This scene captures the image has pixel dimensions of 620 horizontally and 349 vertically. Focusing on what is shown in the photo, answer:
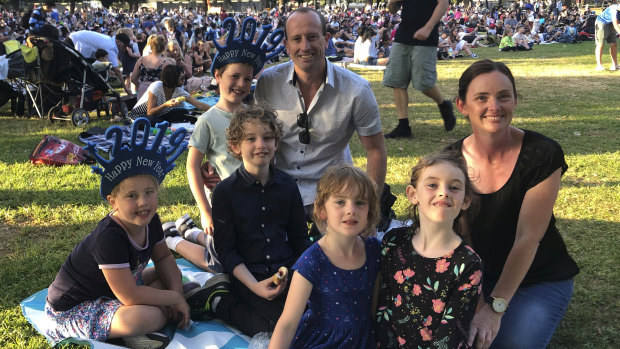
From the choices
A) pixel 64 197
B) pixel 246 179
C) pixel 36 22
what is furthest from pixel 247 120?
pixel 36 22

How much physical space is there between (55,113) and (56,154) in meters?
2.62

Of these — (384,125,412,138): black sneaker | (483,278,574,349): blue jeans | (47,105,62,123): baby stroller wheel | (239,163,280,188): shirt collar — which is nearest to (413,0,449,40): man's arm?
(384,125,412,138): black sneaker

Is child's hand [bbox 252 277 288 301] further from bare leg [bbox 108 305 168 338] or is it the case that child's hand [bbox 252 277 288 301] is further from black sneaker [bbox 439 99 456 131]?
black sneaker [bbox 439 99 456 131]

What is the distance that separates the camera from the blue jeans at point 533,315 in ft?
8.70

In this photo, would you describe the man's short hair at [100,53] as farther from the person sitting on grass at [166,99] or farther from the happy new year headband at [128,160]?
the happy new year headband at [128,160]

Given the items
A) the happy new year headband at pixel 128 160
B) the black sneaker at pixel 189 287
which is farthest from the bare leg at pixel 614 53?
the happy new year headband at pixel 128 160

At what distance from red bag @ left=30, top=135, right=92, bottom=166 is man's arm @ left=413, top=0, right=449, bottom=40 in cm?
419

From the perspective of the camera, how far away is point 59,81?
8633 mm

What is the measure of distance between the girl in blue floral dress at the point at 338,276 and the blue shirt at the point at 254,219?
63 centimetres

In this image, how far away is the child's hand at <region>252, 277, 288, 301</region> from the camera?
2877 mm

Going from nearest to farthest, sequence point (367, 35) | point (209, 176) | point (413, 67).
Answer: point (209, 176)
point (413, 67)
point (367, 35)

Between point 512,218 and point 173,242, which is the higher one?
point 512,218

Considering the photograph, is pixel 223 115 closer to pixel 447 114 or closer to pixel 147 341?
pixel 147 341

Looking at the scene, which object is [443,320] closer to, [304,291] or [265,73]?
[304,291]
